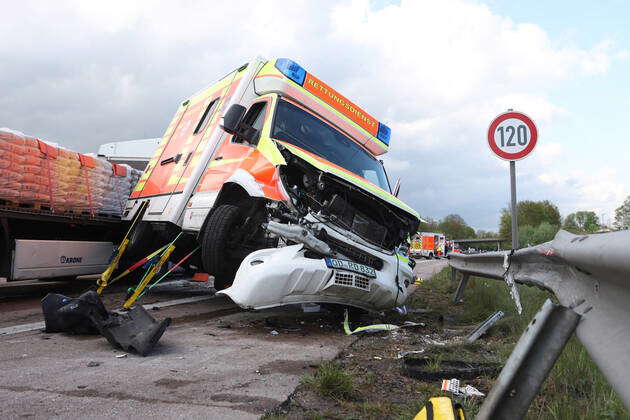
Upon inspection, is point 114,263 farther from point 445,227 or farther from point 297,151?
point 445,227

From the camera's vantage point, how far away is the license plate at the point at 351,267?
4340 mm

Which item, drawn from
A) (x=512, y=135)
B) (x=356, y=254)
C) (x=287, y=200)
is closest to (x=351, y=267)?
(x=356, y=254)

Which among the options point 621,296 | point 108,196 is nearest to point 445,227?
point 108,196

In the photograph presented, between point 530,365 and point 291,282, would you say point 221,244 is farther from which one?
point 530,365

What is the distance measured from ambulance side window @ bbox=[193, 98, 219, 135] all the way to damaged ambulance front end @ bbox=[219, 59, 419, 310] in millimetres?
1602

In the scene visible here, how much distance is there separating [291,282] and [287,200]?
29.9 inches

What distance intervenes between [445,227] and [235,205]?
266 feet

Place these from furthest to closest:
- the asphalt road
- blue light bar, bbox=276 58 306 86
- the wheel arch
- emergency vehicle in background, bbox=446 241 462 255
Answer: emergency vehicle in background, bbox=446 241 462 255 < blue light bar, bbox=276 58 306 86 < the wheel arch < the asphalt road

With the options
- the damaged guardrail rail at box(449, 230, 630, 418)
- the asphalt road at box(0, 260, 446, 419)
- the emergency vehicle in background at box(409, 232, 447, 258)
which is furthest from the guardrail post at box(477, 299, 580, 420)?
the emergency vehicle in background at box(409, 232, 447, 258)

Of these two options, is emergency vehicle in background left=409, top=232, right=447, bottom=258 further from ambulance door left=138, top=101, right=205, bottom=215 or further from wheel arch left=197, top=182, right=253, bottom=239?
wheel arch left=197, top=182, right=253, bottom=239

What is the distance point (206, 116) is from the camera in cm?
694

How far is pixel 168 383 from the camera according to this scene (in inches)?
111

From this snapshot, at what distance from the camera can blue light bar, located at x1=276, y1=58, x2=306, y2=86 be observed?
561 centimetres

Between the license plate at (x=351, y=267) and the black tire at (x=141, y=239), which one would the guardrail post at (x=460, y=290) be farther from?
the black tire at (x=141, y=239)
